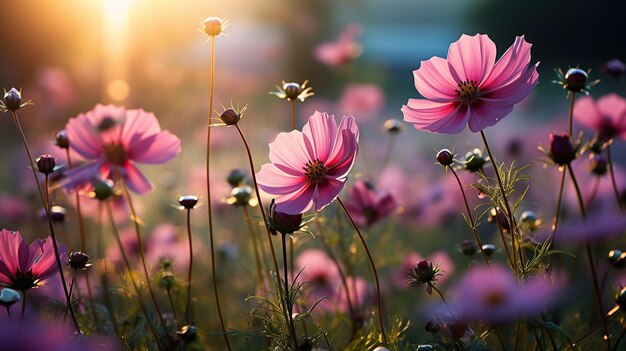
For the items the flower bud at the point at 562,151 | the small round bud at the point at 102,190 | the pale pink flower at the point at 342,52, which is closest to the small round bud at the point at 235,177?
the small round bud at the point at 102,190

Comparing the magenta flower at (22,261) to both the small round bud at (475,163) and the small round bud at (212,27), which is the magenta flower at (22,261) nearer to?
the small round bud at (212,27)

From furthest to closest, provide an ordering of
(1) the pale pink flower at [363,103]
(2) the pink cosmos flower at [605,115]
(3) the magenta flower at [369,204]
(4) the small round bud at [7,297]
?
(1) the pale pink flower at [363,103], (3) the magenta flower at [369,204], (2) the pink cosmos flower at [605,115], (4) the small round bud at [7,297]

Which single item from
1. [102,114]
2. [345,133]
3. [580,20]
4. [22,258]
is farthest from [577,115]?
[580,20]

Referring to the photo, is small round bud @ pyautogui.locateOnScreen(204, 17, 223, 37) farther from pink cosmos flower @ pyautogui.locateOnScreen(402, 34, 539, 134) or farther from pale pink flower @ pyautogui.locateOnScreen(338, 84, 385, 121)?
pale pink flower @ pyautogui.locateOnScreen(338, 84, 385, 121)

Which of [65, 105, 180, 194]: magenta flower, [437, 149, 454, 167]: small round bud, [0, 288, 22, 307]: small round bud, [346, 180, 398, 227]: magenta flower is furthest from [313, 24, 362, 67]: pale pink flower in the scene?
[0, 288, 22, 307]: small round bud

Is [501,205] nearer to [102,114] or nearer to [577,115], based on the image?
[577,115]

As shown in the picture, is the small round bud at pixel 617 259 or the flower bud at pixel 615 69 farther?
the flower bud at pixel 615 69

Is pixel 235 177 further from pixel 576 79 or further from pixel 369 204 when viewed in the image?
pixel 576 79
